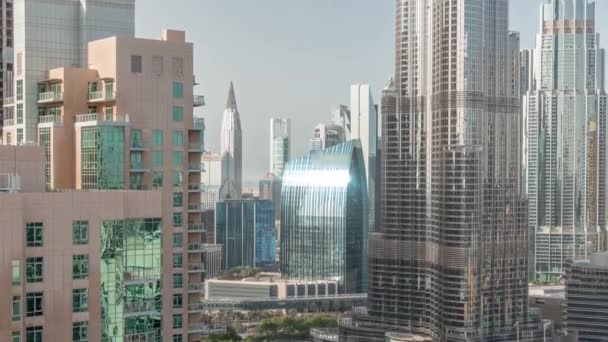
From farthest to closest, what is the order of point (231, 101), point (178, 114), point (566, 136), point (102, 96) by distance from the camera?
point (566, 136) → point (231, 101) → point (178, 114) → point (102, 96)

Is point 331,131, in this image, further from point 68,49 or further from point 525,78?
point 68,49

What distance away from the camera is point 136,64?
6.83 m

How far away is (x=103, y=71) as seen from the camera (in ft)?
22.4

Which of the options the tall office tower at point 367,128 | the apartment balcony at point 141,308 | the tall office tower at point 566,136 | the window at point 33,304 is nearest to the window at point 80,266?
the window at point 33,304

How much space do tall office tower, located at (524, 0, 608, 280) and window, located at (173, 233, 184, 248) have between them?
19.4 metres

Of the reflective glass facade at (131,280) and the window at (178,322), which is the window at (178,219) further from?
the reflective glass facade at (131,280)

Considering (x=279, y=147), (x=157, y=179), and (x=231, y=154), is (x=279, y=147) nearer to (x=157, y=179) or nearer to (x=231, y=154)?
(x=231, y=154)

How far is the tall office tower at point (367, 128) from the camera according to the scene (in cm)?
2156

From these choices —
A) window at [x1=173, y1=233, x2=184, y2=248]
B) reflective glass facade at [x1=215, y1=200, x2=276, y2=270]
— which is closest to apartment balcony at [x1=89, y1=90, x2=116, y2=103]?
window at [x1=173, y1=233, x2=184, y2=248]

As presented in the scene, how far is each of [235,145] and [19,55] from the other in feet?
49.6

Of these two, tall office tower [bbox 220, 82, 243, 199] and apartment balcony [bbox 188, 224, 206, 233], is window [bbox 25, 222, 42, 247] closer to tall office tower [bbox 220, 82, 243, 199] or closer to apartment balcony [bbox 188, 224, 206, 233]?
apartment balcony [bbox 188, 224, 206, 233]

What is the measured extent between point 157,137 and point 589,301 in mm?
11450

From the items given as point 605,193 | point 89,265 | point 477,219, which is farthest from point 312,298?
point 89,265

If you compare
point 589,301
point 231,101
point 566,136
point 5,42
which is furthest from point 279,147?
point 5,42
